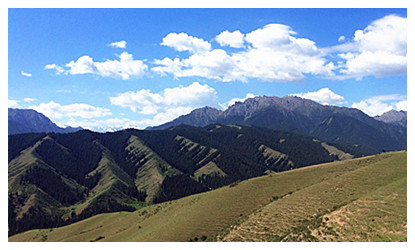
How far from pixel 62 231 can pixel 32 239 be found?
15304 mm

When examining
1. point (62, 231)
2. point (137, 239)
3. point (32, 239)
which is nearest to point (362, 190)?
point (137, 239)

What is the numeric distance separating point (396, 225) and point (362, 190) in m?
15.5

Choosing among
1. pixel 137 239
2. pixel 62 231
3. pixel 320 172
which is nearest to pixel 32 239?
pixel 62 231

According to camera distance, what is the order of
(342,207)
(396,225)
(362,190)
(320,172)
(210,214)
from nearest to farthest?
(396,225), (342,207), (362,190), (210,214), (320,172)

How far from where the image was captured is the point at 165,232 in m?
53.3

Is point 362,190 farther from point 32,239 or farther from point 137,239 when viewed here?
point 32,239

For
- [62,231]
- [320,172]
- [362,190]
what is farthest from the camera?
[62,231]
